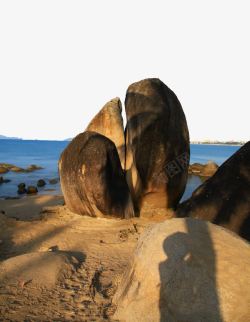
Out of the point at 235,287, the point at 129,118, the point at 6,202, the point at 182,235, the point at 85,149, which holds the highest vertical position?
the point at 129,118

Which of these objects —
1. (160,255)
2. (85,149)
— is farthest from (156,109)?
(160,255)

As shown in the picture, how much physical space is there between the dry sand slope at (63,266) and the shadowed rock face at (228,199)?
170 centimetres

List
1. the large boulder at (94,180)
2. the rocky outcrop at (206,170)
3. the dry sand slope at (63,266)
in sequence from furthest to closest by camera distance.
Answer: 1. the rocky outcrop at (206,170)
2. the large boulder at (94,180)
3. the dry sand slope at (63,266)

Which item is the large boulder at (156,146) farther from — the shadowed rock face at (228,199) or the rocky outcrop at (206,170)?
the rocky outcrop at (206,170)

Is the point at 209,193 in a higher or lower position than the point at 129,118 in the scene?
lower

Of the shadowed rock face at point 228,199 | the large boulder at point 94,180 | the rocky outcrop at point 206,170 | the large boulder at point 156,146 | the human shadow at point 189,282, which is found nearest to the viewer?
the human shadow at point 189,282

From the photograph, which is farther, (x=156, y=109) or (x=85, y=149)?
(x=156, y=109)

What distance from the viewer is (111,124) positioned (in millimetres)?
12836

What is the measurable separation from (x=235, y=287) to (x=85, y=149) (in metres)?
6.95

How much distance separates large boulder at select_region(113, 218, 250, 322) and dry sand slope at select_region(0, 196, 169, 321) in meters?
0.59

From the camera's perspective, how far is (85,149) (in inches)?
403

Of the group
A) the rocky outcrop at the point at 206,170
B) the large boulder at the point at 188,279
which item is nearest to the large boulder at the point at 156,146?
the large boulder at the point at 188,279

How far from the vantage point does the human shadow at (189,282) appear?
12.5ft

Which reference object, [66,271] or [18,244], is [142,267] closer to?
[66,271]
